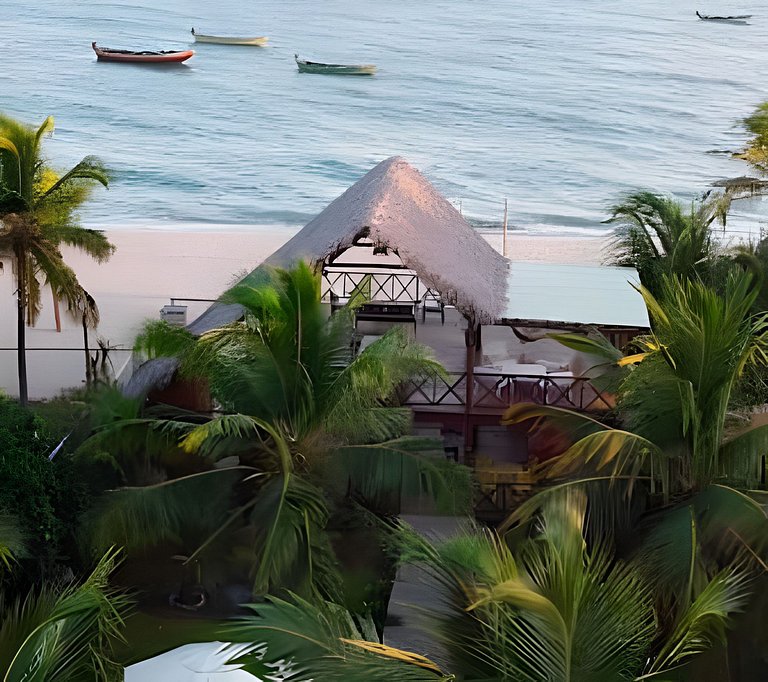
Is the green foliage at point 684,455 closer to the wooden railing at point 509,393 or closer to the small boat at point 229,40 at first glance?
the wooden railing at point 509,393

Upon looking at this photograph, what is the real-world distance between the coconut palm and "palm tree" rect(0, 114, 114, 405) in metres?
6.87

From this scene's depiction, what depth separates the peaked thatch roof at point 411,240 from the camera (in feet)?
32.6

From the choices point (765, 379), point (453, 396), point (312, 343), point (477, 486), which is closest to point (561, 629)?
point (312, 343)

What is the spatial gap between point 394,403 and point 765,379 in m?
4.06

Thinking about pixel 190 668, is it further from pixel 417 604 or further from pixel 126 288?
pixel 126 288

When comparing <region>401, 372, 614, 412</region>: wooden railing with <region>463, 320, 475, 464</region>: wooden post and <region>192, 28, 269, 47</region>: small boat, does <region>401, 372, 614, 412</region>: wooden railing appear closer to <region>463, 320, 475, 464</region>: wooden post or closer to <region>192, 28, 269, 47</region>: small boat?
<region>463, 320, 475, 464</region>: wooden post

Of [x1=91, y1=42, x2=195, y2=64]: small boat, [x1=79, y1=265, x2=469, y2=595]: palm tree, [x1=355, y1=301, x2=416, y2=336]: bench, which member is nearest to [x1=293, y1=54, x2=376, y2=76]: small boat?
[x1=91, y1=42, x2=195, y2=64]: small boat

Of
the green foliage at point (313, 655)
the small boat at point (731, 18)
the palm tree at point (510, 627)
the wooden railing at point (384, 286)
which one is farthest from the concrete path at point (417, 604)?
the small boat at point (731, 18)

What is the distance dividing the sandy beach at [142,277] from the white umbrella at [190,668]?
8.86 meters

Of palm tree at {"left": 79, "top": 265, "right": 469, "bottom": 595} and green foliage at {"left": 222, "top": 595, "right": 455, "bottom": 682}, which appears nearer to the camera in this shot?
green foliage at {"left": 222, "top": 595, "right": 455, "bottom": 682}

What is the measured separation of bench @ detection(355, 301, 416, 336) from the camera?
40.0 feet

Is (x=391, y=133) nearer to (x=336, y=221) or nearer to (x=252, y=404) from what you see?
(x=336, y=221)

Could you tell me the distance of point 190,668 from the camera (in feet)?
21.5

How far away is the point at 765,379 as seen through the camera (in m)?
11.1
